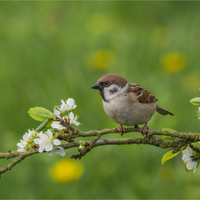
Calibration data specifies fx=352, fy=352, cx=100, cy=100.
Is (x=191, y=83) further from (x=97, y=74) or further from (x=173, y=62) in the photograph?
(x=97, y=74)

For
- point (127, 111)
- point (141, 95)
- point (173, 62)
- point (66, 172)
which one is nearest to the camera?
point (127, 111)

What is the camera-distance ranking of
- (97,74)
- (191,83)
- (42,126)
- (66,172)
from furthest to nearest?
(97,74)
(191,83)
(66,172)
(42,126)

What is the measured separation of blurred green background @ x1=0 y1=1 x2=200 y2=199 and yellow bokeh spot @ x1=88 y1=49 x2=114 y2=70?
0.01 metres

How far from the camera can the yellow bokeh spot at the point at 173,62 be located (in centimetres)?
446

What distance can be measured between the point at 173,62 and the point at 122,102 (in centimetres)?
243

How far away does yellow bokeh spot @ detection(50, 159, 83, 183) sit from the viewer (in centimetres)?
314

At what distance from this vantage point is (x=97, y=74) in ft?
14.4

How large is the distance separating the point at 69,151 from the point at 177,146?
2.15 metres

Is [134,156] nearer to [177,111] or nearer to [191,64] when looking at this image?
[177,111]

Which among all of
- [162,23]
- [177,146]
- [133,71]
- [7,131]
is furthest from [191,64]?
[177,146]

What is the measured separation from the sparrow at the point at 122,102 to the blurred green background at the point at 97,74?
0.90m

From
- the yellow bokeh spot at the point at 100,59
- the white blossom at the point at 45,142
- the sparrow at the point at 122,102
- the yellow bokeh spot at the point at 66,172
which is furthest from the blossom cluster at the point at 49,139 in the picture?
the yellow bokeh spot at the point at 100,59

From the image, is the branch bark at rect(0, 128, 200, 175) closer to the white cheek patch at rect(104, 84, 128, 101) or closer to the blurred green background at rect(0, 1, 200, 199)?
the white cheek patch at rect(104, 84, 128, 101)

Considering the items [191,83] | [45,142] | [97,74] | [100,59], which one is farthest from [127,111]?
[100,59]
